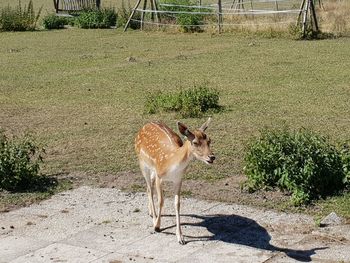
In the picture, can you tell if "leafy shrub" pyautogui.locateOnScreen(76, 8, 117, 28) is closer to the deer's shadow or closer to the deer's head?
the deer's shadow

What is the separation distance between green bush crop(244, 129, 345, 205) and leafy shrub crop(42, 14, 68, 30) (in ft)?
73.2

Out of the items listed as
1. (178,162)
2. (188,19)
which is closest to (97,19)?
(188,19)

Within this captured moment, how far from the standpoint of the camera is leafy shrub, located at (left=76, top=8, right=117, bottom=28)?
29984 millimetres

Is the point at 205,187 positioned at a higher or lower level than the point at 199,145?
lower

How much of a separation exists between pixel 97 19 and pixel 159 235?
75.0 ft

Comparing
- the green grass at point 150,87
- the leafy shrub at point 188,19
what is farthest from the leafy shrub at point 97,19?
the green grass at point 150,87

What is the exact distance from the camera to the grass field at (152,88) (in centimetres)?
1155

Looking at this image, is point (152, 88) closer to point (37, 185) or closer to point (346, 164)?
point (37, 185)

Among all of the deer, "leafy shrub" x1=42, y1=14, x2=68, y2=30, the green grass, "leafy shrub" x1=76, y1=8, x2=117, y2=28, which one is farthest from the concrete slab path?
"leafy shrub" x1=42, y1=14, x2=68, y2=30

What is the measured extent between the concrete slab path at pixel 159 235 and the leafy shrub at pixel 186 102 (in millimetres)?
4610

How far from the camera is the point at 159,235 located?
786 centimetres

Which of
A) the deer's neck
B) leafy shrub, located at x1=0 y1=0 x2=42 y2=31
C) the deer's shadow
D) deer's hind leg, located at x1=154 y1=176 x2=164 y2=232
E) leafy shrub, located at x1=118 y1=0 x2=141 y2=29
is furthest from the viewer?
leafy shrub, located at x1=0 y1=0 x2=42 y2=31

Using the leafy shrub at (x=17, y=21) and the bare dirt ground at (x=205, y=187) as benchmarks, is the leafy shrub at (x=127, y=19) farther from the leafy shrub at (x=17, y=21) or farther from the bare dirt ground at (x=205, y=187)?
the bare dirt ground at (x=205, y=187)

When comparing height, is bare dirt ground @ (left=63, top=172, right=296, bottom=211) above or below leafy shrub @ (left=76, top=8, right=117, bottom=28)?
below
